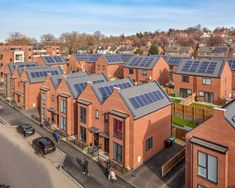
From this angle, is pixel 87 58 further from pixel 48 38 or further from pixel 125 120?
pixel 48 38

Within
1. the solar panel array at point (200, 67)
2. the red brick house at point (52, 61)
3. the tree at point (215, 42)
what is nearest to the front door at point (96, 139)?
the solar panel array at point (200, 67)

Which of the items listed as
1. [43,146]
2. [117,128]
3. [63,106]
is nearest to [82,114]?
[63,106]

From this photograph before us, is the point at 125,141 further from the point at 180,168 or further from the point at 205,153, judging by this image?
the point at 205,153

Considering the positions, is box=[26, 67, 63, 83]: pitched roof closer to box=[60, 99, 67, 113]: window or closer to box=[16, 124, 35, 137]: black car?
box=[16, 124, 35, 137]: black car

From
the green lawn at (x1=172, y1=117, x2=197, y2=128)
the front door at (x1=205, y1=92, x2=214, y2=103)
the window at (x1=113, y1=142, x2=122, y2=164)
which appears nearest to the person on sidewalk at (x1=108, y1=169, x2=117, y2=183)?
the window at (x1=113, y1=142, x2=122, y2=164)

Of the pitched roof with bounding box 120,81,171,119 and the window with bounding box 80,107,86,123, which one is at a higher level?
the pitched roof with bounding box 120,81,171,119
